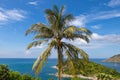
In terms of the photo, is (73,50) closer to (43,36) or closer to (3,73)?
(43,36)

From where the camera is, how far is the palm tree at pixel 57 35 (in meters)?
18.6

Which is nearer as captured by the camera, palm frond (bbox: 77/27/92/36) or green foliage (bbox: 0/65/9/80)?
palm frond (bbox: 77/27/92/36)

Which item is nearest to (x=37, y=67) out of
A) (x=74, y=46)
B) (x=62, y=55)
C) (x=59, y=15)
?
(x=62, y=55)

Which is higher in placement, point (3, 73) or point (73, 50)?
point (73, 50)

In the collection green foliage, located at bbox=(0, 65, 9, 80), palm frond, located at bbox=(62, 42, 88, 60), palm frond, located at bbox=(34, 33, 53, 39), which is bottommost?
green foliage, located at bbox=(0, 65, 9, 80)

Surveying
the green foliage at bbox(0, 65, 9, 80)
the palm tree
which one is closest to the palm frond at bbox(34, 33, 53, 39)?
the palm tree

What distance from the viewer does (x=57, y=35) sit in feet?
62.3

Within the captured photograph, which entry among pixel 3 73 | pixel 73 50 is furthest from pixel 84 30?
pixel 3 73

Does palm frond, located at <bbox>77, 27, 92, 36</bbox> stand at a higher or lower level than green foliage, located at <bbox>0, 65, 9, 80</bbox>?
higher

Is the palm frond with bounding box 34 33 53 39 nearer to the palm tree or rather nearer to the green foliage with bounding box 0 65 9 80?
the palm tree

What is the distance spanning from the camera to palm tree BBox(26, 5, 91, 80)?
18.6 meters

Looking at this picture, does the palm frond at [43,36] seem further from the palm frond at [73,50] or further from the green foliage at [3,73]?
the green foliage at [3,73]

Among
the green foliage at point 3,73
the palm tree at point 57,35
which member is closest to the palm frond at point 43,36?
the palm tree at point 57,35

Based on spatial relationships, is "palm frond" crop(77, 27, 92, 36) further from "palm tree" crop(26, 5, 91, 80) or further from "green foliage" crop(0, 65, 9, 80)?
"green foliage" crop(0, 65, 9, 80)
